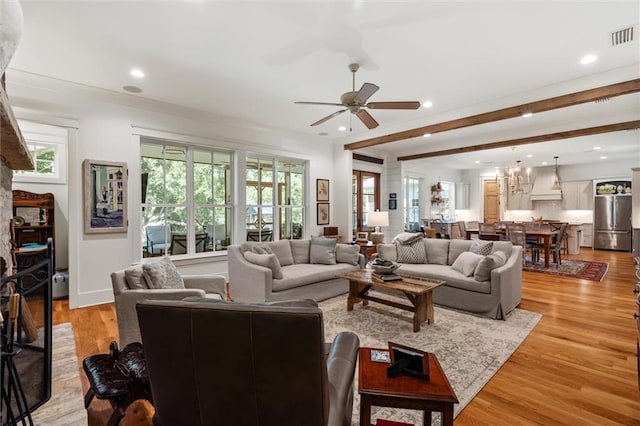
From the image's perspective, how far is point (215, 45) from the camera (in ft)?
9.80

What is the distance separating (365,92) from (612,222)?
1016 cm

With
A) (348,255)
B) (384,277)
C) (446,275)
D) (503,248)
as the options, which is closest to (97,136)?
(348,255)

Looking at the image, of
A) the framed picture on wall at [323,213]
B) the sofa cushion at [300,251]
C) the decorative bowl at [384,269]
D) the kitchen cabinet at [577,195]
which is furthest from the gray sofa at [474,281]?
the kitchen cabinet at [577,195]

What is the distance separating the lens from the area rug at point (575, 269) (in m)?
5.77

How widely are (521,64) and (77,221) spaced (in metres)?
5.71

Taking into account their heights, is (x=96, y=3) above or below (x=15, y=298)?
above

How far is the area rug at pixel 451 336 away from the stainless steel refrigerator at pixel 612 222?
7921mm

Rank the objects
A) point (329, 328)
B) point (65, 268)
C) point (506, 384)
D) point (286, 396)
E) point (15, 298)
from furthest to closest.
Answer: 1. point (65, 268)
2. point (329, 328)
3. point (506, 384)
4. point (15, 298)
5. point (286, 396)

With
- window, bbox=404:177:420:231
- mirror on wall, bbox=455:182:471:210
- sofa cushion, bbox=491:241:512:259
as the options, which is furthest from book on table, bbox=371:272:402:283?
mirror on wall, bbox=455:182:471:210

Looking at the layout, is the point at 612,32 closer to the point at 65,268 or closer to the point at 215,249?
the point at 215,249

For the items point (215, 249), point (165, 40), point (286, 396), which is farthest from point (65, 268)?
point (286, 396)

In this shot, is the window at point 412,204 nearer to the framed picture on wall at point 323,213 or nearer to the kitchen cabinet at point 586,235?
the framed picture on wall at point 323,213

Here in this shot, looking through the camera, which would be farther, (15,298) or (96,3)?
(96,3)

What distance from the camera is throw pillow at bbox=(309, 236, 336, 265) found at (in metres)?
4.70
